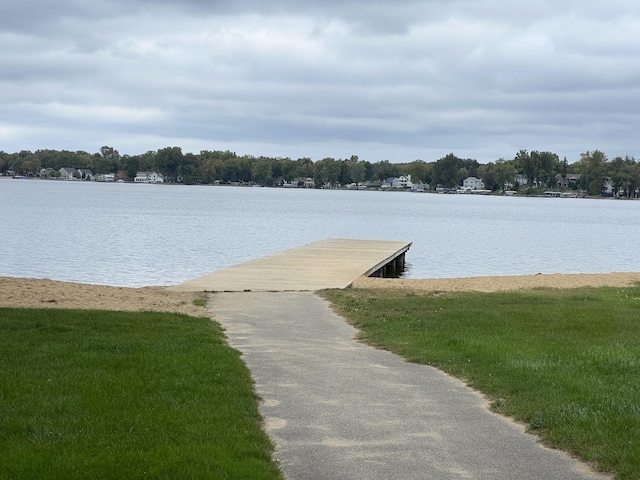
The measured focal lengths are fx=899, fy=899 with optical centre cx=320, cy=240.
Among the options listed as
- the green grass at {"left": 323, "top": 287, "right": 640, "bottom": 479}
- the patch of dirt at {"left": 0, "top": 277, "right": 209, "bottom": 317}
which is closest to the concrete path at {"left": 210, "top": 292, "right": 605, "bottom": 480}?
the green grass at {"left": 323, "top": 287, "right": 640, "bottom": 479}

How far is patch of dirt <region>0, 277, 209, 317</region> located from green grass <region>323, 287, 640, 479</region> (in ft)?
10.3

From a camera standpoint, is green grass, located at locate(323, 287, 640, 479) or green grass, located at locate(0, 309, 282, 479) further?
green grass, located at locate(323, 287, 640, 479)

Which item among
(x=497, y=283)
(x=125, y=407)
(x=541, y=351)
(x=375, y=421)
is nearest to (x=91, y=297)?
(x=541, y=351)

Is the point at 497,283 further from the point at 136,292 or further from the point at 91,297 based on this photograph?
the point at 91,297

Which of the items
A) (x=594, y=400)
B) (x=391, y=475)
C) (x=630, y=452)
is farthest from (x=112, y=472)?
(x=594, y=400)

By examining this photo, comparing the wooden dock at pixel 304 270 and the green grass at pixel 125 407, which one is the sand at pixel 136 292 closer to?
the wooden dock at pixel 304 270

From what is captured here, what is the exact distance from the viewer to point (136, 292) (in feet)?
65.9

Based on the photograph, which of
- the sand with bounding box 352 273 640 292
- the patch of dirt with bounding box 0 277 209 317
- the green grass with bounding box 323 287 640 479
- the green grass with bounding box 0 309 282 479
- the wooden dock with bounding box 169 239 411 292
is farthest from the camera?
the sand with bounding box 352 273 640 292

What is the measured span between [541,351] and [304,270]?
1442cm

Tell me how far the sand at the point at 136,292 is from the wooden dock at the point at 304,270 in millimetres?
1076

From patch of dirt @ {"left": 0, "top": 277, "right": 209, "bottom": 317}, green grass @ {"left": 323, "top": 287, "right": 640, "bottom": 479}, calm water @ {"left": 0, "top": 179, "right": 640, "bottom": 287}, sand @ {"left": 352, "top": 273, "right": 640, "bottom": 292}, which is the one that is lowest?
calm water @ {"left": 0, "top": 179, "right": 640, "bottom": 287}

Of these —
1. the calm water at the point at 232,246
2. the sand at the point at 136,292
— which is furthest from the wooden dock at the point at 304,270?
the calm water at the point at 232,246

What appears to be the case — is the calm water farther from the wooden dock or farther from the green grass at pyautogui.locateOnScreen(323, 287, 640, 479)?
the green grass at pyautogui.locateOnScreen(323, 287, 640, 479)

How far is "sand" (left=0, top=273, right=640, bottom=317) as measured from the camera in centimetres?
1727
